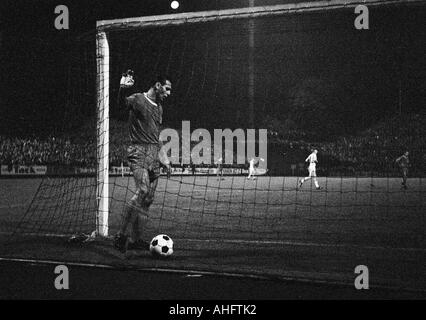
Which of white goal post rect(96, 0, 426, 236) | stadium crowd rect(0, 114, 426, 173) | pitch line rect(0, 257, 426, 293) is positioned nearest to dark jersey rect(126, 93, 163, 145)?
white goal post rect(96, 0, 426, 236)

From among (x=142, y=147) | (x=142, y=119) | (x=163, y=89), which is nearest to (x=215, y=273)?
(x=142, y=147)

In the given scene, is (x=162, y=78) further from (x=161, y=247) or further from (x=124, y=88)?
(x=161, y=247)

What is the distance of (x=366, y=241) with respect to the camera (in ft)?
28.6

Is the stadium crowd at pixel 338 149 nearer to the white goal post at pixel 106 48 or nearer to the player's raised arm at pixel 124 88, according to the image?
the white goal post at pixel 106 48

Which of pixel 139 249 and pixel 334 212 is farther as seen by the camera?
pixel 334 212

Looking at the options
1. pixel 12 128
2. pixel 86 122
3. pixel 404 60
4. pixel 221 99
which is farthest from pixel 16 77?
pixel 404 60

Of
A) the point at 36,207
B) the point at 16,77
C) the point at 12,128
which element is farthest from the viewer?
the point at 12,128

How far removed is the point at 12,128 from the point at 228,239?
3003cm

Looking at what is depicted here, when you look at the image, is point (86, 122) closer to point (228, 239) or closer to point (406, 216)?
point (406, 216)

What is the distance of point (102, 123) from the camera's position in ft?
29.0

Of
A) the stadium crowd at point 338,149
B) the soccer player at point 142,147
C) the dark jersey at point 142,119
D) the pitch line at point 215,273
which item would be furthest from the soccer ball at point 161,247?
→ the stadium crowd at point 338,149

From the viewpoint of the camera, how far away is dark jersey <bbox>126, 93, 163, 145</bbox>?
7.79 meters

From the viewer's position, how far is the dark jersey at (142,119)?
7789 mm

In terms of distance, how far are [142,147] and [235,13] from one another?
80.0 inches
